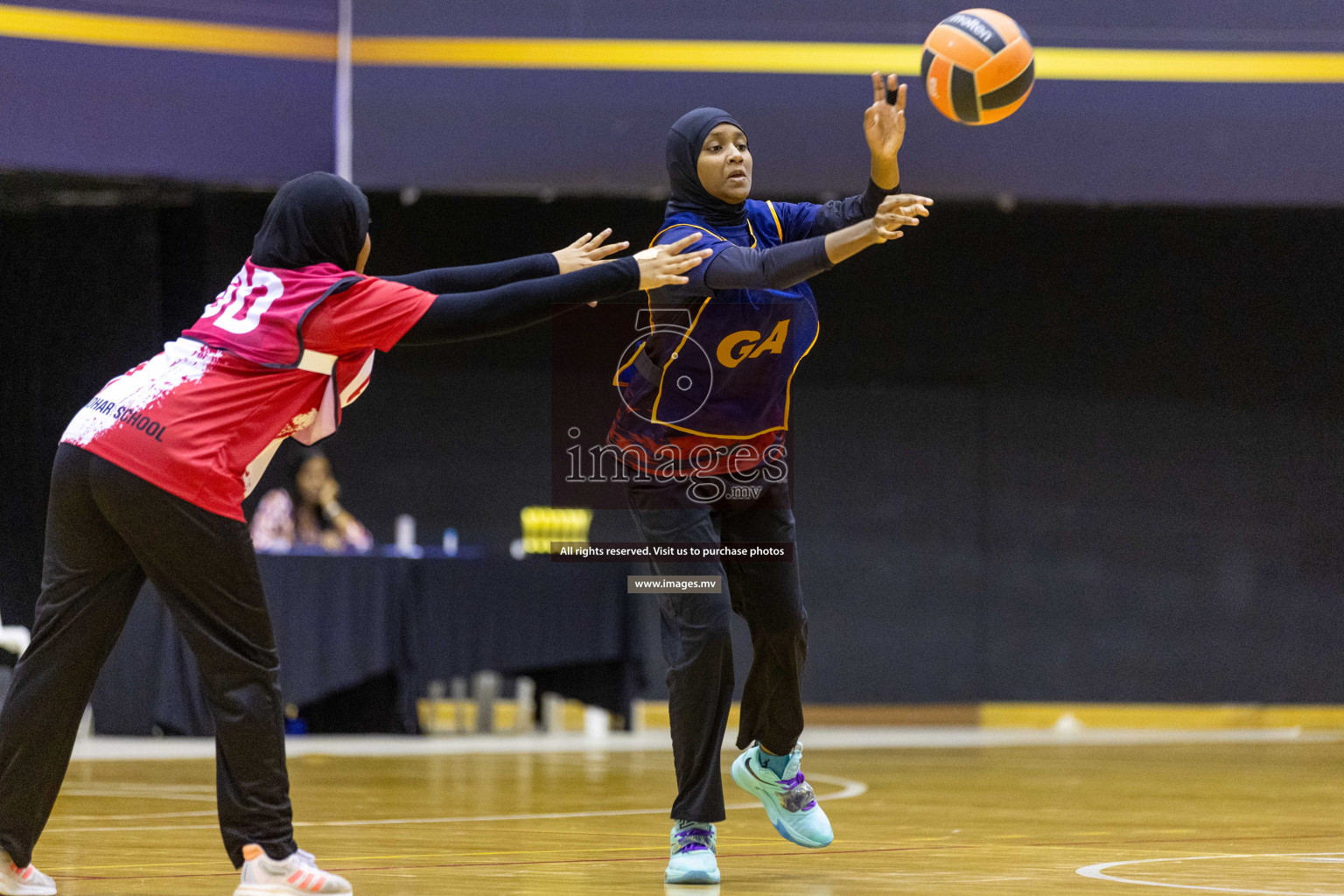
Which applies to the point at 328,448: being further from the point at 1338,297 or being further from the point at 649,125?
the point at 1338,297

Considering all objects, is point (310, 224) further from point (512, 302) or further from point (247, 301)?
point (512, 302)

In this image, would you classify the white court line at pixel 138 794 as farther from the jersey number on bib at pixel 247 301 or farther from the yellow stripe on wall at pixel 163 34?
the yellow stripe on wall at pixel 163 34

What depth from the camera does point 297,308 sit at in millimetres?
2902

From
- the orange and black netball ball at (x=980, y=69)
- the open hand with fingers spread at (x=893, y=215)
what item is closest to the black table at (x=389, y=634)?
the orange and black netball ball at (x=980, y=69)

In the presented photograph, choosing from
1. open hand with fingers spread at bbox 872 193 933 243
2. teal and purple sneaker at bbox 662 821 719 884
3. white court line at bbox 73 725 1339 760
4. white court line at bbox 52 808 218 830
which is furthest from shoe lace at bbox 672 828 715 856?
white court line at bbox 73 725 1339 760

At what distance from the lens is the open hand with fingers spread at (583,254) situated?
3.27 meters

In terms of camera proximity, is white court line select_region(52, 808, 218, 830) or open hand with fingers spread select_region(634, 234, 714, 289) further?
white court line select_region(52, 808, 218, 830)

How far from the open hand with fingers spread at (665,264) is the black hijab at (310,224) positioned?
1.91 ft

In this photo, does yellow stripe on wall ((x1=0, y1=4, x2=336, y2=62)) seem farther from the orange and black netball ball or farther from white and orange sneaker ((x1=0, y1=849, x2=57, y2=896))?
white and orange sneaker ((x1=0, y1=849, x2=57, y2=896))

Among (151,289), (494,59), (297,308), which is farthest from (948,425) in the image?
(297,308)

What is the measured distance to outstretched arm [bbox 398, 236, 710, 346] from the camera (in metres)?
2.93

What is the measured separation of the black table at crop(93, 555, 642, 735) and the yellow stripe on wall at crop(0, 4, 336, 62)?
10.3ft

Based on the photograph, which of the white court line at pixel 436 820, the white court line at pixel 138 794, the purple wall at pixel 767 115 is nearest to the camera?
the white court line at pixel 436 820

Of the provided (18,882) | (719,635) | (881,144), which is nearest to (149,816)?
(18,882)
